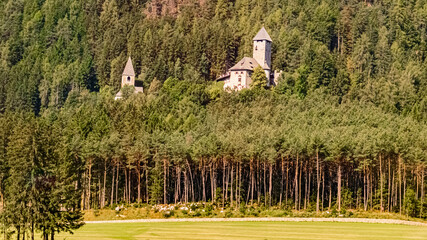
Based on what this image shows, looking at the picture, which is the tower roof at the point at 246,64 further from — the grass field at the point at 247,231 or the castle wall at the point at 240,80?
the grass field at the point at 247,231

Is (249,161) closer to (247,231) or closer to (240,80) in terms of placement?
(247,231)

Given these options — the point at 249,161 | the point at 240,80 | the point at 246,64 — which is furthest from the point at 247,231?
the point at 246,64

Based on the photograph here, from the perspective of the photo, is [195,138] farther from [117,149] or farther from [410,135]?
[410,135]

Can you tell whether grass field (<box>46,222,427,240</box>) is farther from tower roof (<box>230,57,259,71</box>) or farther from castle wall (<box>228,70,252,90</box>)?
tower roof (<box>230,57,259,71</box>)

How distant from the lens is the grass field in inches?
3460

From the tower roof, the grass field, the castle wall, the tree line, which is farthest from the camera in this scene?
the tower roof

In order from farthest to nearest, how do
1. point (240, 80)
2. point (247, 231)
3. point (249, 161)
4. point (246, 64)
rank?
1. point (246, 64)
2. point (240, 80)
3. point (249, 161)
4. point (247, 231)

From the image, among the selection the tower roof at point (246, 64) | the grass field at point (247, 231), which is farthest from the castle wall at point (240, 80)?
the grass field at point (247, 231)

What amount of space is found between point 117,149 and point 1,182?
1726 cm

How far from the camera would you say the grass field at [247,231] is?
87.9m

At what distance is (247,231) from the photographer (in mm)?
93500

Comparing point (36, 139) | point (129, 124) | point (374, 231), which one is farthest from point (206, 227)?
point (129, 124)

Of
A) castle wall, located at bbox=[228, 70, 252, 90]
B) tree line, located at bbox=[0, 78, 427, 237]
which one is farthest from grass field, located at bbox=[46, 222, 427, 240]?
castle wall, located at bbox=[228, 70, 252, 90]

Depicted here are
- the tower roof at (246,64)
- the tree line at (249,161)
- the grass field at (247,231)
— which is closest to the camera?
the grass field at (247,231)
